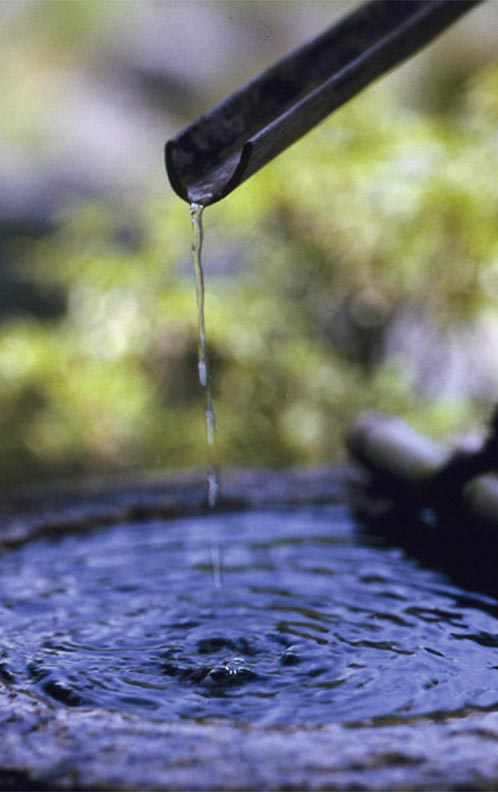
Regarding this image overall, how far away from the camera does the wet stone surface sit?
1.54 meters

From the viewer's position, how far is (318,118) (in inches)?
80.9

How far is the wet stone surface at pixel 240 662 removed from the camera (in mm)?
1544

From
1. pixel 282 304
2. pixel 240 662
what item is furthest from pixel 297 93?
pixel 282 304

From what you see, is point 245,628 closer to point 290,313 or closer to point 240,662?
point 240,662

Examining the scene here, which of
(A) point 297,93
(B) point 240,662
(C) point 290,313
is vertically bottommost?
(B) point 240,662

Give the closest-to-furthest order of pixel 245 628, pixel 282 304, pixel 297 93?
1. pixel 297 93
2. pixel 245 628
3. pixel 282 304

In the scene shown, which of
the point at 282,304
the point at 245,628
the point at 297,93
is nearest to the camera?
the point at 297,93

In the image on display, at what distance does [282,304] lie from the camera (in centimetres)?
682

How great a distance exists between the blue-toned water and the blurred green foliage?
9.65 feet

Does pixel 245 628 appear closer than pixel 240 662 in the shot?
No

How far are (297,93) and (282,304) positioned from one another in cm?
458

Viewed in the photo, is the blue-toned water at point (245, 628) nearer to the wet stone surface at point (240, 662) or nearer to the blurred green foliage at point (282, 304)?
the wet stone surface at point (240, 662)

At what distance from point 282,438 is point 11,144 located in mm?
6985

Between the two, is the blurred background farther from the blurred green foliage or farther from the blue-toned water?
the blue-toned water
